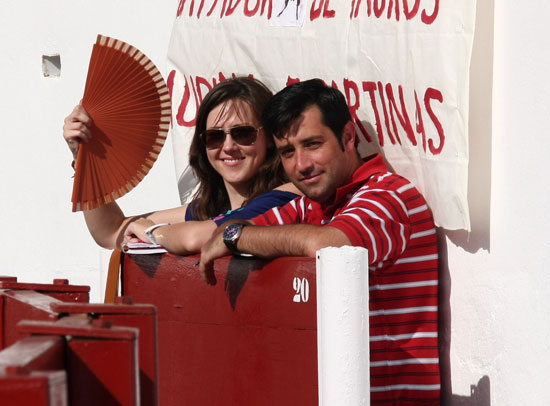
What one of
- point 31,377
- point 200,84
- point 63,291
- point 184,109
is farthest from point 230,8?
point 31,377

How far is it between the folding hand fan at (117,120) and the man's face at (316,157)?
875 mm

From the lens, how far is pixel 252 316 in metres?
3.35

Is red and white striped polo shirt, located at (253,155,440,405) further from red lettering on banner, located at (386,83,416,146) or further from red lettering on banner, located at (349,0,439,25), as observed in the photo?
red lettering on banner, located at (349,0,439,25)

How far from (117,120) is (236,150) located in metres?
0.47

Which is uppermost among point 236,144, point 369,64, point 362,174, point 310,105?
point 369,64

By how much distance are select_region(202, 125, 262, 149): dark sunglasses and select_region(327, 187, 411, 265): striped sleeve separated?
2.65 ft

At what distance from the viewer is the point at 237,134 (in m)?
4.12

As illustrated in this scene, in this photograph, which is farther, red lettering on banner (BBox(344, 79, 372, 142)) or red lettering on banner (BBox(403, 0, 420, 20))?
red lettering on banner (BBox(344, 79, 372, 142))

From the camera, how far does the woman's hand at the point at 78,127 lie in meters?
4.15

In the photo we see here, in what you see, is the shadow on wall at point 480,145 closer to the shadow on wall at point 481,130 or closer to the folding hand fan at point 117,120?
the shadow on wall at point 481,130

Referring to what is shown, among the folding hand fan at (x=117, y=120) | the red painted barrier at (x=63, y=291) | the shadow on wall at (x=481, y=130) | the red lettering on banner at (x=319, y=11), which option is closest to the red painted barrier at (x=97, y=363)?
the red painted barrier at (x=63, y=291)

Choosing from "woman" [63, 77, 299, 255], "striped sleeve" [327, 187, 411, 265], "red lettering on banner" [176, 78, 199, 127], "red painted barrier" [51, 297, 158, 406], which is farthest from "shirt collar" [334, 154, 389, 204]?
→ "red painted barrier" [51, 297, 158, 406]

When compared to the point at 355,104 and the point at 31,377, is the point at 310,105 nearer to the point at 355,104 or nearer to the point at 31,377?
the point at 355,104

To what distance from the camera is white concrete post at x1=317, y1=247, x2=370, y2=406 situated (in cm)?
282
